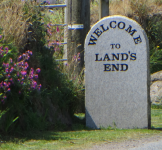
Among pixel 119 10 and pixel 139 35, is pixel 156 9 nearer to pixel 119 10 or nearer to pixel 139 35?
pixel 119 10

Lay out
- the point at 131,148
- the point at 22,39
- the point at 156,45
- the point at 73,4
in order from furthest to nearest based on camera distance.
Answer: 1. the point at 156,45
2. the point at 73,4
3. the point at 22,39
4. the point at 131,148

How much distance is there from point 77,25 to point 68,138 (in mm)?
3753

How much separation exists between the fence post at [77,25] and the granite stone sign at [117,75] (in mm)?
1622

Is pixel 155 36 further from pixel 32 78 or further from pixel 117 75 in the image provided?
pixel 32 78

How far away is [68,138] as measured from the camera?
577 centimetres

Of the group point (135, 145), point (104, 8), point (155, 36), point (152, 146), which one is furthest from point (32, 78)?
point (155, 36)

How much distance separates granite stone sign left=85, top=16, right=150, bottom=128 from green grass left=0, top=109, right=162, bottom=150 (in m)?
0.30

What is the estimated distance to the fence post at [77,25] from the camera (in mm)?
8773

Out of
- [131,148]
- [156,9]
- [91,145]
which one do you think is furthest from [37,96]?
[156,9]

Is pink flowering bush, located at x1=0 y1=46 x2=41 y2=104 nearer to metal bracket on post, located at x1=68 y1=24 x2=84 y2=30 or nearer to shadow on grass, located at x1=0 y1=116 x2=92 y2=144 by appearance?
shadow on grass, located at x1=0 y1=116 x2=92 y2=144

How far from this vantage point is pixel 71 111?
7.48 metres

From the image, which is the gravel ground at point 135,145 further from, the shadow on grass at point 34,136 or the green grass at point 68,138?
the shadow on grass at point 34,136

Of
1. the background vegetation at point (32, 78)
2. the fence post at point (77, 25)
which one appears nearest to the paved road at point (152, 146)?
the background vegetation at point (32, 78)

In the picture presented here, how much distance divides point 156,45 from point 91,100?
27.0 ft
